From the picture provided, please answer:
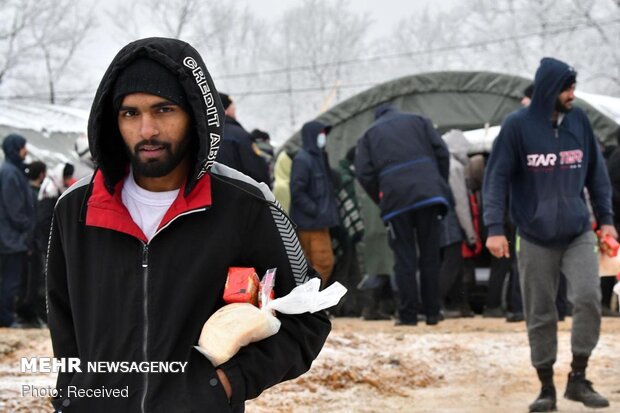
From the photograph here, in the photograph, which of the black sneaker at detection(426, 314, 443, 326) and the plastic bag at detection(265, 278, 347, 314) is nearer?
the plastic bag at detection(265, 278, 347, 314)

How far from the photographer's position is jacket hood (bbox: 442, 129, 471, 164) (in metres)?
12.2

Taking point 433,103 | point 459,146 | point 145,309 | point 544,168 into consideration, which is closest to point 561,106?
point 544,168

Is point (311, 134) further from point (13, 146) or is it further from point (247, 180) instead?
point (247, 180)

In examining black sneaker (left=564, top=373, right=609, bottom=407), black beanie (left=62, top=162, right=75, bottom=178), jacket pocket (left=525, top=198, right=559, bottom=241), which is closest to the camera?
jacket pocket (left=525, top=198, right=559, bottom=241)

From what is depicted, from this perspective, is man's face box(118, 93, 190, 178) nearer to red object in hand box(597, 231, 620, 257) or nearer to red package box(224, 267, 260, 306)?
red package box(224, 267, 260, 306)

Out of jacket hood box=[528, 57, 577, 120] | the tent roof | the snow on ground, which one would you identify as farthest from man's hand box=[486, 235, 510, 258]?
the snow on ground

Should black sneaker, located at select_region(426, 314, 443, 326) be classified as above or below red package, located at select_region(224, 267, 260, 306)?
below

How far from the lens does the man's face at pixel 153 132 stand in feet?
10.2

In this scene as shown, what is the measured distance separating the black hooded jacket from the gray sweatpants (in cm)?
399

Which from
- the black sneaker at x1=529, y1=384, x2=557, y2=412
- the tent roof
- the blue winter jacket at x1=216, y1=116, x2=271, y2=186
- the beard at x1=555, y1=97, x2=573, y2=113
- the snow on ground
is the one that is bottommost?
the black sneaker at x1=529, y1=384, x2=557, y2=412

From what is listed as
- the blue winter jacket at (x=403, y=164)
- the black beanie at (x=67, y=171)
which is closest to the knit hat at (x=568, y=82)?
the blue winter jacket at (x=403, y=164)

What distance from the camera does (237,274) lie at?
306cm

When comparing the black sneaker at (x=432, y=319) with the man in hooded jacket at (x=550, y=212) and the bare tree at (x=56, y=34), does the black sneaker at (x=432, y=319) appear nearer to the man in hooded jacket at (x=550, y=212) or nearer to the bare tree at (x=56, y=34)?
the man in hooded jacket at (x=550, y=212)


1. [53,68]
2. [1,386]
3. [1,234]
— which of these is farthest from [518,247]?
[53,68]
